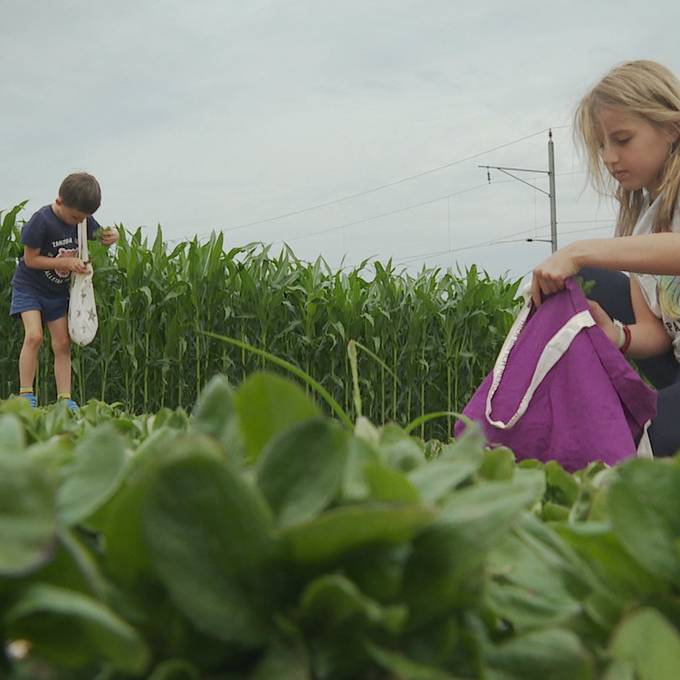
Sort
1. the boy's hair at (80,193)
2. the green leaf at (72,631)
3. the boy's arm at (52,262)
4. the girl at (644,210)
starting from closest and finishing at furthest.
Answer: the green leaf at (72,631)
the girl at (644,210)
the boy's arm at (52,262)
the boy's hair at (80,193)

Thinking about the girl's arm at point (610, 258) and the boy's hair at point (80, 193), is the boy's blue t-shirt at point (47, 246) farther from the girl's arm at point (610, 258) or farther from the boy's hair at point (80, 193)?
the girl's arm at point (610, 258)

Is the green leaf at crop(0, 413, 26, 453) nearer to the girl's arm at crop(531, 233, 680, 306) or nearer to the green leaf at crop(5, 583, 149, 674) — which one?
the green leaf at crop(5, 583, 149, 674)

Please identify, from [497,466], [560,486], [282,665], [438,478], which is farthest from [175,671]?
[560,486]

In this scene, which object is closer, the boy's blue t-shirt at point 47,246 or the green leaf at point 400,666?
the green leaf at point 400,666

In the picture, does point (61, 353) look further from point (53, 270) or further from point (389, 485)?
point (389, 485)

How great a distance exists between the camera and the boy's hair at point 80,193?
5840mm

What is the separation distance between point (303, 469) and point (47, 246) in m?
5.90

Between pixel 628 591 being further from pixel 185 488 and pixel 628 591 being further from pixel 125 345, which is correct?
pixel 125 345

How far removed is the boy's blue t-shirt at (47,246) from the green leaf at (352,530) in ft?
19.2

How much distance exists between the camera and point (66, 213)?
5.93m

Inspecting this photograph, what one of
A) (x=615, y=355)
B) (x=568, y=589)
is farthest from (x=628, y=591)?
(x=615, y=355)

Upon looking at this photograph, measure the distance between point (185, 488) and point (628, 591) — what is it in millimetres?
234

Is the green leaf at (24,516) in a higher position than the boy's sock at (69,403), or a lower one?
higher

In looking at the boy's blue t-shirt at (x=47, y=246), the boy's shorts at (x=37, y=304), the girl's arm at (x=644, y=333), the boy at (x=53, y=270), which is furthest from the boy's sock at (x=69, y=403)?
the girl's arm at (x=644, y=333)
